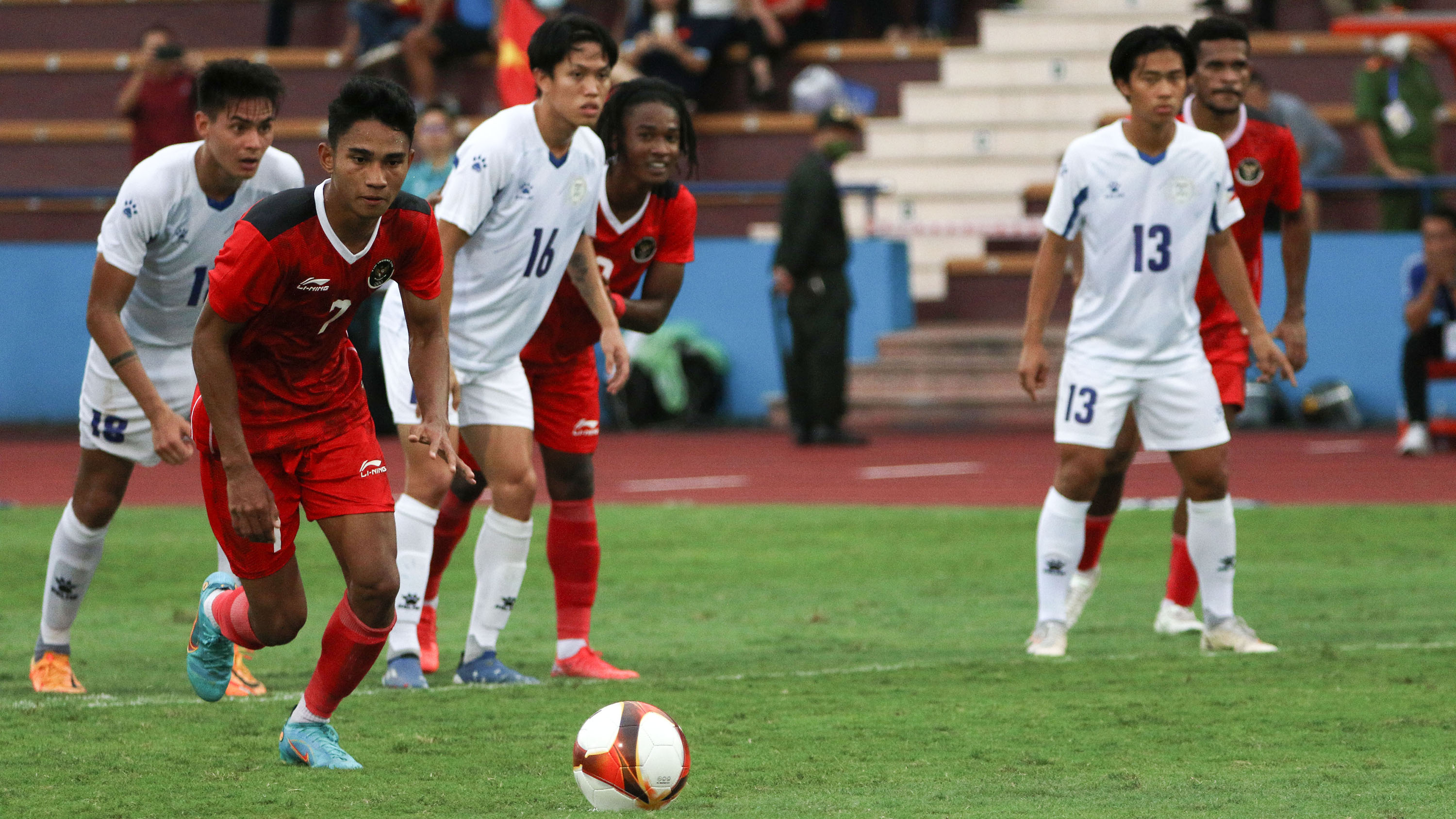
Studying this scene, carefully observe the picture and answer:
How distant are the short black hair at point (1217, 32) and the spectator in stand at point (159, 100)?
12550 millimetres

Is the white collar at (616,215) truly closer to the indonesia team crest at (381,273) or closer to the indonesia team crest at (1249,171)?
the indonesia team crest at (381,273)

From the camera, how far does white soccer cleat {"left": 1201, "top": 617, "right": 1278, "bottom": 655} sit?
23.1ft

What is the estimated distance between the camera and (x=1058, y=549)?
705cm

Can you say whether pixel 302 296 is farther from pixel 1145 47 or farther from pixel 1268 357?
pixel 1268 357

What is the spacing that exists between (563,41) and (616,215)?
2.54 feet

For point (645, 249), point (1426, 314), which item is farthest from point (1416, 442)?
point (645, 249)

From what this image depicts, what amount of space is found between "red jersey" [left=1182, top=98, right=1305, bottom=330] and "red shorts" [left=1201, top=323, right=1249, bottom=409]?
1.1 inches

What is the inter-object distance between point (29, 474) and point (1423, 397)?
1078 centimetres

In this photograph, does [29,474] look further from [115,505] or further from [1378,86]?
[1378,86]

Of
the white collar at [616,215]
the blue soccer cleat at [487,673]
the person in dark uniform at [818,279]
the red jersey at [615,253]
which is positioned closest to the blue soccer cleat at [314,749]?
the blue soccer cleat at [487,673]

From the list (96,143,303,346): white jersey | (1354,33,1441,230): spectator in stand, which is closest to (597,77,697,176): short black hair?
(96,143,303,346): white jersey

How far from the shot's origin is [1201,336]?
750 centimetres

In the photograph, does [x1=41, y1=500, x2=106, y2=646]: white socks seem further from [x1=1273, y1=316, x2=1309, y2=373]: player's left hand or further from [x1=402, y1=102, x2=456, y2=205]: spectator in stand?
[x1=402, y1=102, x2=456, y2=205]: spectator in stand

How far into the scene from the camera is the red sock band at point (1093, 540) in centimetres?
781
